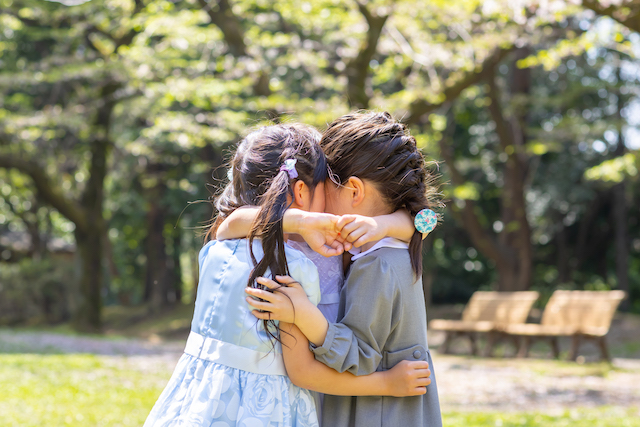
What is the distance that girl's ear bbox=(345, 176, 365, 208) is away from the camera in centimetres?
191

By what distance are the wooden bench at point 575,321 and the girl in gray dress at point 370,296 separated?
8.88 metres

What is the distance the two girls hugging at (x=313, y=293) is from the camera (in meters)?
1.71

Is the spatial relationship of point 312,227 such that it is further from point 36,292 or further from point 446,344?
point 36,292

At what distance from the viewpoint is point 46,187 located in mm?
14008

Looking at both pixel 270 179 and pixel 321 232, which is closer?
pixel 321 232

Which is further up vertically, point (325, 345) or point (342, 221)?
point (342, 221)

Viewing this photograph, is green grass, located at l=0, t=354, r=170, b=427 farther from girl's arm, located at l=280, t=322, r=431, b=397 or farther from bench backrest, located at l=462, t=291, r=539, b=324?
bench backrest, located at l=462, t=291, r=539, b=324

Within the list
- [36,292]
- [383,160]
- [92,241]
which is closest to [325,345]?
[383,160]

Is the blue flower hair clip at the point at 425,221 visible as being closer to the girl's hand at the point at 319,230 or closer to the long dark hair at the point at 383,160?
the long dark hair at the point at 383,160

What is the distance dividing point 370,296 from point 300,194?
357 millimetres

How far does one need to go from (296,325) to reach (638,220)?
19.4 meters

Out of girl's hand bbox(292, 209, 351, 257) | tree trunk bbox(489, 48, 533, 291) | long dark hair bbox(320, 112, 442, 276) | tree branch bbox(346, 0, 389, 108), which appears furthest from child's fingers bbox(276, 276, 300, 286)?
tree trunk bbox(489, 48, 533, 291)

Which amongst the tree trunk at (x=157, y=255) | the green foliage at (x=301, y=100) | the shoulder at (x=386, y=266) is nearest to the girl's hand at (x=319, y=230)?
the shoulder at (x=386, y=266)

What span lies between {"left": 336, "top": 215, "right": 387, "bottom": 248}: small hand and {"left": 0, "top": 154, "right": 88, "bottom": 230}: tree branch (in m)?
13.4
